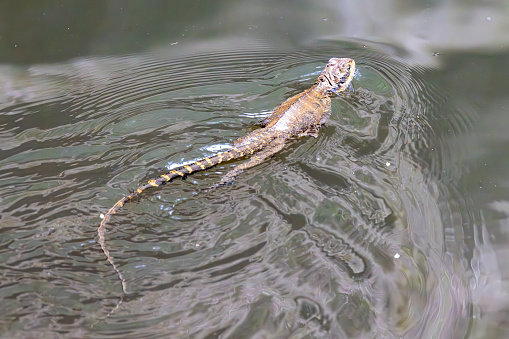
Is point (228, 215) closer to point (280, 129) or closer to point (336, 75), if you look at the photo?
point (280, 129)

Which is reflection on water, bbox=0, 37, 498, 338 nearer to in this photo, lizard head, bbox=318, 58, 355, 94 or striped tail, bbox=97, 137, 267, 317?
striped tail, bbox=97, 137, 267, 317

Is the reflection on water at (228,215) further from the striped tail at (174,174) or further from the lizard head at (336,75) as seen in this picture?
the lizard head at (336,75)

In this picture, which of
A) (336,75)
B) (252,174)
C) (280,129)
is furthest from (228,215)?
(336,75)

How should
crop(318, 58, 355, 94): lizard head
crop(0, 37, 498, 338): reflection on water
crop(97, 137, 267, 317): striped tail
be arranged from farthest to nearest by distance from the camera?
1. crop(318, 58, 355, 94): lizard head
2. crop(97, 137, 267, 317): striped tail
3. crop(0, 37, 498, 338): reflection on water

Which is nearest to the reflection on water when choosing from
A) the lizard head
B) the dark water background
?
the dark water background

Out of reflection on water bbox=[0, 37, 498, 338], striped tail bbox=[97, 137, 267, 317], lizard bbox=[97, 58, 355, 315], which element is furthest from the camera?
lizard bbox=[97, 58, 355, 315]

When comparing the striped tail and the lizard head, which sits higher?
the lizard head

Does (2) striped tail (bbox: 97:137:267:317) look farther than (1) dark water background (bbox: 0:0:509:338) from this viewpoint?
Yes
